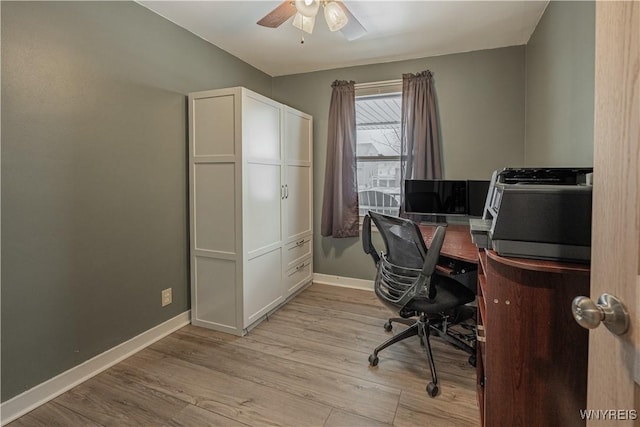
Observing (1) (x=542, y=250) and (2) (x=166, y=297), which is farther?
(2) (x=166, y=297)

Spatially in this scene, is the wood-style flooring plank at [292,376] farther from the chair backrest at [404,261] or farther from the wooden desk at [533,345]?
the wooden desk at [533,345]

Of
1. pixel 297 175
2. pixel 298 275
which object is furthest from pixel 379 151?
pixel 298 275

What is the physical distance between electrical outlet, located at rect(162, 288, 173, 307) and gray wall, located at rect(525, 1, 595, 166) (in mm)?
2892

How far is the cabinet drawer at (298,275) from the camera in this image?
3158 millimetres

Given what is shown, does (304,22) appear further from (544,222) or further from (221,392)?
(221,392)

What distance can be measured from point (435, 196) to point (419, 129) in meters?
0.69

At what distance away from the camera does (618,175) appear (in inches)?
21.6

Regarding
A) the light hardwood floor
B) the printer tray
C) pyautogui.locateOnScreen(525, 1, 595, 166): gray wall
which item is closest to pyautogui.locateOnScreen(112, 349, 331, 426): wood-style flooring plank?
the light hardwood floor

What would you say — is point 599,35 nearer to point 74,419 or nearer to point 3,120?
point 3,120

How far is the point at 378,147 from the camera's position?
137 inches

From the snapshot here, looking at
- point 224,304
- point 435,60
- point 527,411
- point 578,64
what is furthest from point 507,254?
point 435,60

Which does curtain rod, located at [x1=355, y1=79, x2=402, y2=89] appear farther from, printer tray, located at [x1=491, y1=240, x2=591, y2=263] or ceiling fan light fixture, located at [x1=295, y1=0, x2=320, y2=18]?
printer tray, located at [x1=491, y1=240, x2=591, y2=263]

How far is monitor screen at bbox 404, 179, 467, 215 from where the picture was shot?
9.62 ft

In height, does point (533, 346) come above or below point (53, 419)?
above
